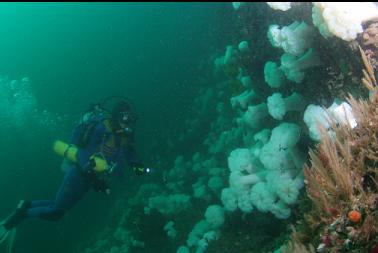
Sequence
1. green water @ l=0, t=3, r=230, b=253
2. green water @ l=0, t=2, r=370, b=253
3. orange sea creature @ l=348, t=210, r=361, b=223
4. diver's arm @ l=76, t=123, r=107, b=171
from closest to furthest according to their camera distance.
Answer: orange sea creature @ l=348, t=210, r=361, b=223 < green water @ l=0, t=2, r=370, b=253 < diver's arm @ l=76, t=123, r=107, b=171 < green water @ l=0, t=3, r=230, b=253

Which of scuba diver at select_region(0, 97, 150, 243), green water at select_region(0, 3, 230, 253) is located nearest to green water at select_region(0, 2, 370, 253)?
green water at select_region(0, 3, 230, 253)

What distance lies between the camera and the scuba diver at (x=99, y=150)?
7.75 m

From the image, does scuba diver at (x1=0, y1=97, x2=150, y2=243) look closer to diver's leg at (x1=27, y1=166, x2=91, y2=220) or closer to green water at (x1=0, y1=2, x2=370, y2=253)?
diver's leg at (x1=27, y1=166, x2=91, y2=220)

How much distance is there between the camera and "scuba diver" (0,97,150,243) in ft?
25.4

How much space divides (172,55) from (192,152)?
968 cm

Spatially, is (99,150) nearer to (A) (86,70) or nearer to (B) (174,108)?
(B) (174,108)

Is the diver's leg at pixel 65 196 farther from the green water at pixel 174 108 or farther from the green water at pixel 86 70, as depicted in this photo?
the green water at pixel 86 70

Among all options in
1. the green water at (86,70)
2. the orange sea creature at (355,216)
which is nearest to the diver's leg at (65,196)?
the orange sea creature at (355,216)

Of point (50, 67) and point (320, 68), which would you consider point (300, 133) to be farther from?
point (50, 67)

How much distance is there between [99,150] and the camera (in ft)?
26.2

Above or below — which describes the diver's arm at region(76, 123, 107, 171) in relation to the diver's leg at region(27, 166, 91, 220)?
above

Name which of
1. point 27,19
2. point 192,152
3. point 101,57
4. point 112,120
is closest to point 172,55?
point 192,152

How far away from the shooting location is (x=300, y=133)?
434 cm

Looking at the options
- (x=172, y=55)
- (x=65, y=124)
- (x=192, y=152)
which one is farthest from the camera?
(x=65, y=124)
